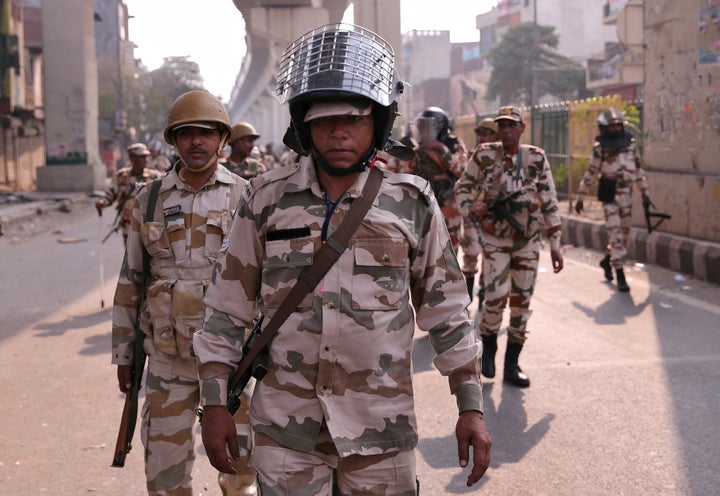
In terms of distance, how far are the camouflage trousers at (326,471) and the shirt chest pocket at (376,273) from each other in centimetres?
36

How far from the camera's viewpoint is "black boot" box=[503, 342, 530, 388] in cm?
616

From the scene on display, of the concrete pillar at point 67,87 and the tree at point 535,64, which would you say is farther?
the tree at point 535,64

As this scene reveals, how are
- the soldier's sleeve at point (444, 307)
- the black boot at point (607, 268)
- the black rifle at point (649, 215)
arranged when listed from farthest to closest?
the black rifle at point (649, 215) → the black boot at point (607, 268) → the soldier's sleeve at point (444, 307)

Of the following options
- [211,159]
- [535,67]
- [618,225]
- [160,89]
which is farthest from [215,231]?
[160,89]

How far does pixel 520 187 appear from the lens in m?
6.15

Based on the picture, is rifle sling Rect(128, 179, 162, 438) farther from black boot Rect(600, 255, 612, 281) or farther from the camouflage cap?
black boot Rect(600, 255, 612, 281)

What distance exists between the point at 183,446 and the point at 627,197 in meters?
7.54

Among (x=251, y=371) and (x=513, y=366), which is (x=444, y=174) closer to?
(x=513, y=366)

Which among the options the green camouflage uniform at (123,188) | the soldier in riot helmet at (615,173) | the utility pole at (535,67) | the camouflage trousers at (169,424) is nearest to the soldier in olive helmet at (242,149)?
the green camouflage uniform at (123,188)

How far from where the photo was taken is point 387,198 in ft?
8.49

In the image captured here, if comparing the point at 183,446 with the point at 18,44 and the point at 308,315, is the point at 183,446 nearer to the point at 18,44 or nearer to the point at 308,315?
the point at 308,315

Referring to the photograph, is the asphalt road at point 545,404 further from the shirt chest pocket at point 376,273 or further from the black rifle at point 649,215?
the shirt chest pocket at point 376,273

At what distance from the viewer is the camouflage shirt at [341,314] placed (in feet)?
8.25

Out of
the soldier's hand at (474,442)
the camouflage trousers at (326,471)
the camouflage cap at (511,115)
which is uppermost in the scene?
the camouflage cap at (511,115)
